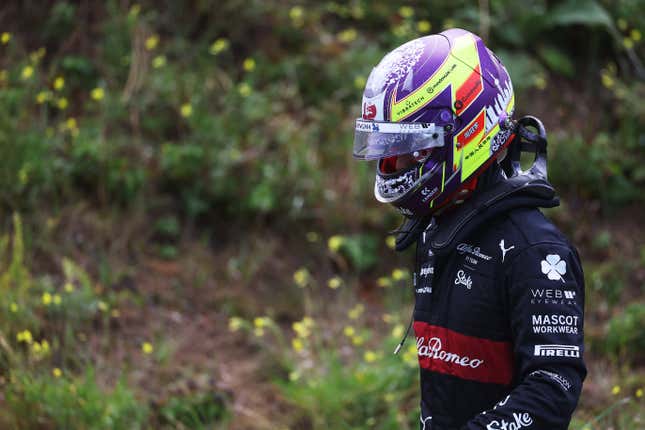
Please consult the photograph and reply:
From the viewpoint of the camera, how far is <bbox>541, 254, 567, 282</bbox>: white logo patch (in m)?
2.13

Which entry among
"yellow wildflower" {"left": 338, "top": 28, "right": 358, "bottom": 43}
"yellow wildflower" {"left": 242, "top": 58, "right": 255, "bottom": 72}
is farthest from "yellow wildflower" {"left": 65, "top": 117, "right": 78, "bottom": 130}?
"yellow wildflower" {"left": 338, "top": 28, "right": 358, "bottom": 43}

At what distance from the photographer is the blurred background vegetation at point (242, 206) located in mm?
4625

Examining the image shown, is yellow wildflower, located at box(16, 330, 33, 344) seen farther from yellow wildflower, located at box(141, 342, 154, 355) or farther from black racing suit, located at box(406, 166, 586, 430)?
black racing suit, located at box(406, 166, 586, 430)

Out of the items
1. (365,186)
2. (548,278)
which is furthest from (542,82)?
(548,278)

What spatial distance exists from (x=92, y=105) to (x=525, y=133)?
483 cm

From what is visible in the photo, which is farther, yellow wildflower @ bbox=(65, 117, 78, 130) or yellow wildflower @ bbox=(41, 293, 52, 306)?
yellow wildflower @ bbox=(65, 117, 78, 130)

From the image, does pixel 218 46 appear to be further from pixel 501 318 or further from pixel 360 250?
pixel 501 318

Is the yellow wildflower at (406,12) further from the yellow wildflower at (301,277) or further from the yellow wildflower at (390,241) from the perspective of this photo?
the yellow wildflower at (301,277)

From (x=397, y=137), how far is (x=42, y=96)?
4398 millimetres

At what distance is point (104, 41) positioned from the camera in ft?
22.6

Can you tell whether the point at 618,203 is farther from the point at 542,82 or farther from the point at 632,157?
the point at 542,82

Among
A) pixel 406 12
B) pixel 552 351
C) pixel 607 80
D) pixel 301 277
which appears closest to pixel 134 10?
pixel 406 12

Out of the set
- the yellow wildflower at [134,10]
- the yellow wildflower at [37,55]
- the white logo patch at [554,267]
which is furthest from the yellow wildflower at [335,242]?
the white logo patch at [554,267]

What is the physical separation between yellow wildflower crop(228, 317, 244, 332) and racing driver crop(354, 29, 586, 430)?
9.45 ft
